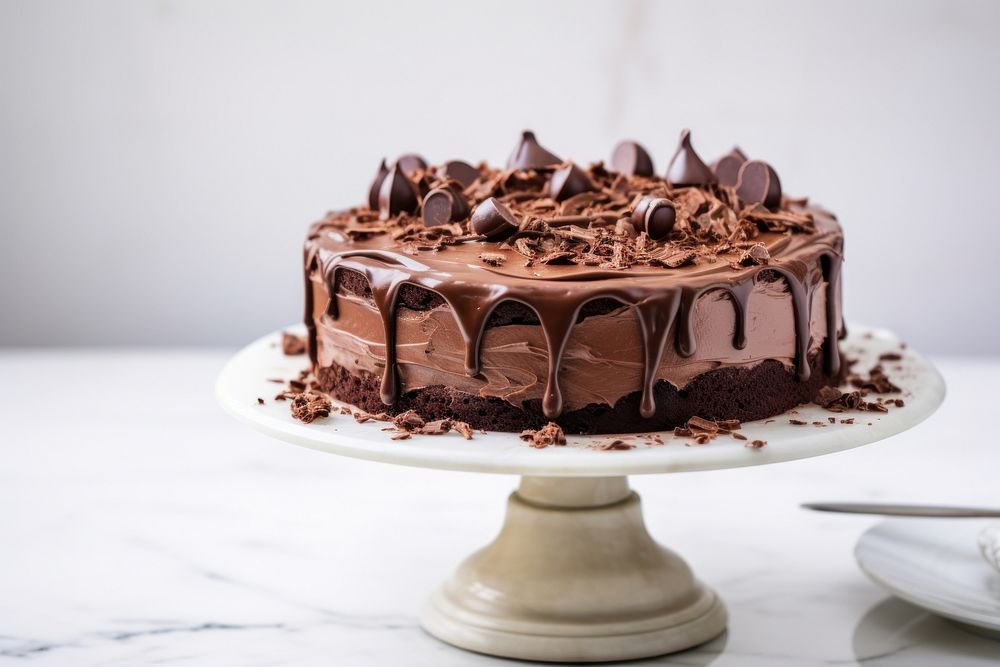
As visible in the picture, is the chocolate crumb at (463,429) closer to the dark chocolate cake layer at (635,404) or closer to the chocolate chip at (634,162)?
the dark chocolate cake layer at (635,404)

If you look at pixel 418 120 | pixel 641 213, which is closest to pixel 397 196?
pixel 641 213

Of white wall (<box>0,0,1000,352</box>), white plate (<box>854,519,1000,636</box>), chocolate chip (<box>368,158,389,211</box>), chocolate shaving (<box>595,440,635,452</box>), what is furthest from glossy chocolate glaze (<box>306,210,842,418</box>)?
white wall (<box>0,0,1000,352</box>)

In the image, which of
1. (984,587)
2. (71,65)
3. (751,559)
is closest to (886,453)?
(751,559)

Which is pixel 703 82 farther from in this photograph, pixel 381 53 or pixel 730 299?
pixel 730 299

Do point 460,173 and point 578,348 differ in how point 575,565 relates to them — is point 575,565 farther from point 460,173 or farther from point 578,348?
point 460,173

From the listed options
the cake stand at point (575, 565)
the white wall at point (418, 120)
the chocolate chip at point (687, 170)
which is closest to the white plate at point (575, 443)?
the cake stand at point (575, 565)

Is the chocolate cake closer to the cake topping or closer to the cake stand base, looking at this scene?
the cake topping
